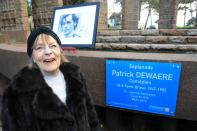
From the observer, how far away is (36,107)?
79.4 inches

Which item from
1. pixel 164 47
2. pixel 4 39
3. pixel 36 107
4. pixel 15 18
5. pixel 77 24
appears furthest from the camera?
pixel 4 39

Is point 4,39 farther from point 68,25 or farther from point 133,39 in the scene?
point 133,39

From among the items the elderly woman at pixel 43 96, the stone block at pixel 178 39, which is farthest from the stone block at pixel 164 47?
the elderly woman at pixel 43 96

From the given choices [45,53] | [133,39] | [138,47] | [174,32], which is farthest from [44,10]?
[45,53]

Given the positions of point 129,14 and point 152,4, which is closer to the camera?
point 129,14

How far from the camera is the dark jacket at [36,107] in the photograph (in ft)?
6.58

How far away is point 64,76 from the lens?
90.0 inches

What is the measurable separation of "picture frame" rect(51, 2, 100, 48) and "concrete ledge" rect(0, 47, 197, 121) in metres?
0.33

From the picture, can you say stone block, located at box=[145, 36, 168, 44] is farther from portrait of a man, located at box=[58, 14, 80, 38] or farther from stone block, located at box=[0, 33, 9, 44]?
stone block, located at box=[0, 33, 9, 44]

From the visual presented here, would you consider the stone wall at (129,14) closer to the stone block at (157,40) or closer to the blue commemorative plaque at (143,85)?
the stone block at (157,40)

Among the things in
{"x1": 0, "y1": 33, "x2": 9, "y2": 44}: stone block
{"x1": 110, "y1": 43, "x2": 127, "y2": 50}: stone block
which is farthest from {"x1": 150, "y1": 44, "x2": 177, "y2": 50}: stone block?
{"x1": 0, "y1": 33, "x2": 9, "y2": 44}: stone block

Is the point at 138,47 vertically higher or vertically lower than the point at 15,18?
lower

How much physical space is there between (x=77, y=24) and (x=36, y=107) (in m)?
2.81

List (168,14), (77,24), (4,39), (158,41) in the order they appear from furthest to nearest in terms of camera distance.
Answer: (4,39) < (168,14) < (77,24) < (158,41)
